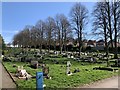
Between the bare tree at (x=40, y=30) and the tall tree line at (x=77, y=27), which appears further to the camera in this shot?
the bare tree at (x=40, y=30)

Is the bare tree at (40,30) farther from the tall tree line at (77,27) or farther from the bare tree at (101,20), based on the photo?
the bare tree at (101,20)

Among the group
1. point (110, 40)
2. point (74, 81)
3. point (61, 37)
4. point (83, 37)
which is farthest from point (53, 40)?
point (74, 81)

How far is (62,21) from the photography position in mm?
71438

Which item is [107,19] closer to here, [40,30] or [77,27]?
[77,27]

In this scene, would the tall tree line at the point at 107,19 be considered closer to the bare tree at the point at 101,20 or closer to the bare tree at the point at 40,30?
the bare tree at the point at 101,20

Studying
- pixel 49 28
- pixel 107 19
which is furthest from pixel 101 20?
pixel 49 28

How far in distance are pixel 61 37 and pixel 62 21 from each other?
15.3ft

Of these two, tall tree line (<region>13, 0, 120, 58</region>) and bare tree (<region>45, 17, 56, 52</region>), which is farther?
bare tree (<region>45, 17, 56, 52</region>)

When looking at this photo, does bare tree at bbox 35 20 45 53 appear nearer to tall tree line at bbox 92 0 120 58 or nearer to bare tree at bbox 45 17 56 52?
bare tree at bbox 45 17 56 52

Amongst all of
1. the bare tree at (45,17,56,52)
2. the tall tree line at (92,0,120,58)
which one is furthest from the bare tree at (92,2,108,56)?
the bare tree at (45,17,56,52)

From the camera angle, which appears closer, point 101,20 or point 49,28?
point 101,20

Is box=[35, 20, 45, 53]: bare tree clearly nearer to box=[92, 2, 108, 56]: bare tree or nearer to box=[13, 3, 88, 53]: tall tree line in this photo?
box=[13, 3, 88, 53]: tall tree line

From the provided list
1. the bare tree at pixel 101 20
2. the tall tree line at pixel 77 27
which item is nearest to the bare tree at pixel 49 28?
the tall tree line at pixel 77 27

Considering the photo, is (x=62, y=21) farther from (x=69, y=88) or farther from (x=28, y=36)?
(x=69, y=88)
